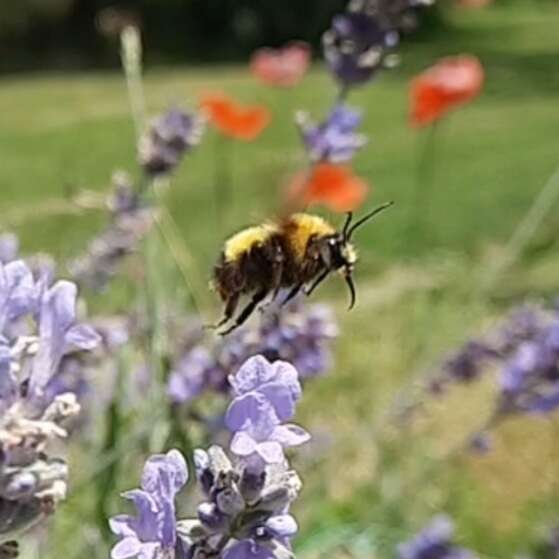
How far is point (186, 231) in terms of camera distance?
790 cm

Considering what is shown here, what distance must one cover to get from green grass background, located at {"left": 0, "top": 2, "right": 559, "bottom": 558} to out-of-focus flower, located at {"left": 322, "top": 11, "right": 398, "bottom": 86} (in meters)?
0.15

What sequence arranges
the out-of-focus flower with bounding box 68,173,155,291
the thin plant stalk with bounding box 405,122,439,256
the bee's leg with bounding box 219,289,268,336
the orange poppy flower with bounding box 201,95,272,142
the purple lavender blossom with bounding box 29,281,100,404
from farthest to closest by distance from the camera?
the thin plant stalk with bounding box 405,122,439,256, the orange poppy flower with bounding box 201,95,272,142, the out-of-focus flower with bounding box 68,173,155,291, the bee's leg with bounding box 219,289,268,336, the purple lavender blossom with bounding box 29,281,100,404

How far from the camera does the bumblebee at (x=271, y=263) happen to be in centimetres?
123

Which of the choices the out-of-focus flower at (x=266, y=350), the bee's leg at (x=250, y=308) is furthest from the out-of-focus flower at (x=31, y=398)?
the out-of-focus flower at (x=266, y=350)

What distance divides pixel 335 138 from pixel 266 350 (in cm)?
65

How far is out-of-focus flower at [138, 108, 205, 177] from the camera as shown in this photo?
210 centimetres

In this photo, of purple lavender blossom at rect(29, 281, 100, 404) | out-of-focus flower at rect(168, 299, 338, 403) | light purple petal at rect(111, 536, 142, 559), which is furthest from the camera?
out-of-focus flower at rect(168, 299, 338, 403)

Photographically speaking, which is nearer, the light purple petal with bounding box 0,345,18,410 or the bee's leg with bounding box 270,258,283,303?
the light purple petal with bounding box 0,345,18,410

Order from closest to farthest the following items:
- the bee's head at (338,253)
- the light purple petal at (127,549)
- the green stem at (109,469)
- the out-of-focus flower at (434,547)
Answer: the light purple petal at (127,549)
the bee's head at (338,253)
the green stem at (109,469)
the out-of-focus flower at (434,547)

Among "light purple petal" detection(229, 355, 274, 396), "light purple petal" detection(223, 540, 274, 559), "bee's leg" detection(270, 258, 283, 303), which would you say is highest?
"light purple petal" detection(229, 355, 274, 396)

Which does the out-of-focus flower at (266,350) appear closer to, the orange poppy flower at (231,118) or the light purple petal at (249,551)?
the light purple petal at (249,551)

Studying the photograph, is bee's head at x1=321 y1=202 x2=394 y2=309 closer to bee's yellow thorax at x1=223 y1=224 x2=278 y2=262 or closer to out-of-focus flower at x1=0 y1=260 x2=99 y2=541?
bee's yellow thorax at x1=223 y1=224 x2=278 y2=262

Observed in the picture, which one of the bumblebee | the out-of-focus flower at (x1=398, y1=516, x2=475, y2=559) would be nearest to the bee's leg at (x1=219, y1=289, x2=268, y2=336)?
the bumblebee

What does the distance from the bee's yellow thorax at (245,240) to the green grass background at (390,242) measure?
24mm
